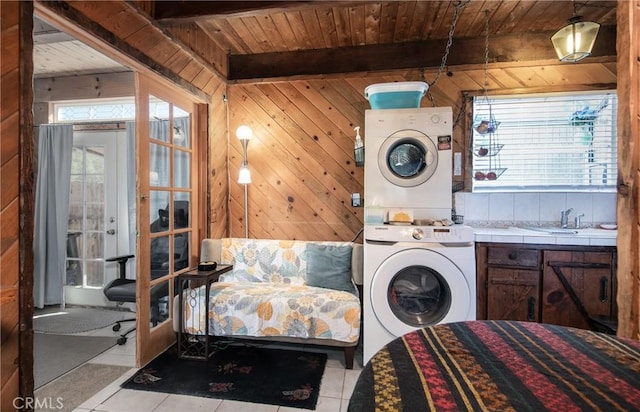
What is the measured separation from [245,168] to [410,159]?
1.61 metres

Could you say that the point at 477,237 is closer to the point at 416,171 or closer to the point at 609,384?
the point at 416,171

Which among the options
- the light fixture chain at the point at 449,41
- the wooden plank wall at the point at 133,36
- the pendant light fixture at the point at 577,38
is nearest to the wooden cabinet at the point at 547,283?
the pendant light fixture at the point at 577,38

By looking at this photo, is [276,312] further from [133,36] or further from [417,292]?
[133,36]

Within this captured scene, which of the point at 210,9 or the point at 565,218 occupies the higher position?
the point at 210,9

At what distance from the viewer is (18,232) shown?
148 cm

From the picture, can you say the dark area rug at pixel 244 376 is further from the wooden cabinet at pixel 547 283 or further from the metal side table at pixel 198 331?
the wooden cabinet at pixel 547 283

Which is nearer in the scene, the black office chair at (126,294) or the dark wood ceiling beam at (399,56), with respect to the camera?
the black office chair at (126,294)

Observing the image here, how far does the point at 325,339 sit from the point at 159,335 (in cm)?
136

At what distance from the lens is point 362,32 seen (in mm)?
2928

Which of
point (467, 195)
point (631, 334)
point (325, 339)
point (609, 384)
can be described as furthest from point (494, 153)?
point (609, 384)

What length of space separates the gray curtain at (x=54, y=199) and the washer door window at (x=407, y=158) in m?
3.47

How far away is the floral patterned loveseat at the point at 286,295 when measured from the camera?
2.31 m

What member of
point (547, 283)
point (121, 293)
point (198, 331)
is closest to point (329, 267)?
point (198, 331)

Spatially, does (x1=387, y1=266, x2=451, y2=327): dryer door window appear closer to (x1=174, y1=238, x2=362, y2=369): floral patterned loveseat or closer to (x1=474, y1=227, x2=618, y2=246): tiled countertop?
(x1=174, y1=238, x2=362, y2=369): floral patterned loveseat
